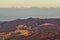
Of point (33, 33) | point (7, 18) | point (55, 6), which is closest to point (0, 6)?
point (7, 18)

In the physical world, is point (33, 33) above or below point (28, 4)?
below

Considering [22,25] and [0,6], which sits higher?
[0,6]

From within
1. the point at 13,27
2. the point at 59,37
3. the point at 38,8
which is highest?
the point at 38,8

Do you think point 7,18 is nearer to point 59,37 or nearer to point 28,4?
point 28,4

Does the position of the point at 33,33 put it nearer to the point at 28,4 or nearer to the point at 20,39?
the point at 20,39

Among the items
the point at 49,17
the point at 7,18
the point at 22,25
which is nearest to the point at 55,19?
the point at 49,17

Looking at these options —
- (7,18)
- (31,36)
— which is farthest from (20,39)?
(7,18)
